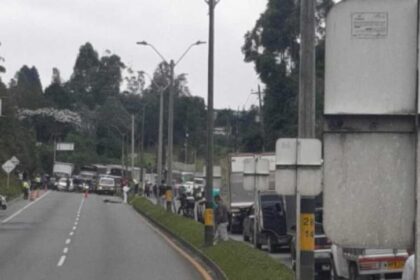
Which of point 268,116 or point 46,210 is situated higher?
point 268,116

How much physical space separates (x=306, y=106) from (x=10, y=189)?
70.3 meters

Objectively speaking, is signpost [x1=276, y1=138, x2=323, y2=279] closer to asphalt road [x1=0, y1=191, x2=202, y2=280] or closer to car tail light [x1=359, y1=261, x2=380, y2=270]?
car tail light [x1=359, y1=261, x2=380, y2=270]

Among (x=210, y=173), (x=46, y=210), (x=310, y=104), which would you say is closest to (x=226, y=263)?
(x=210, y=173)

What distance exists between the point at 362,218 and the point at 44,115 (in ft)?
510

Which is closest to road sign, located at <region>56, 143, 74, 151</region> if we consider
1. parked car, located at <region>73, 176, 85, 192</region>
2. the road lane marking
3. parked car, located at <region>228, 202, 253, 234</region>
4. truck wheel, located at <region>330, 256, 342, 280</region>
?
parked car, located at <region>73, 176, 85, 192</region>

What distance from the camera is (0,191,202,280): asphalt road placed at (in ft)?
73.4

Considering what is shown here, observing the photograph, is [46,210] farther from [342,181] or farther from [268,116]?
[342,181]

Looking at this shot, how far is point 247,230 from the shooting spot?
1411 inches

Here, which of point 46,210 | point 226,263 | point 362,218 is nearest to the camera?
point 362,218

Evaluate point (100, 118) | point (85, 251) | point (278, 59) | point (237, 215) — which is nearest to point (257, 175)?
point (85, 251)

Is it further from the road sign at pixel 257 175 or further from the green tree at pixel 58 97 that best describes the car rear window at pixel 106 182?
the road sign at pixel 257 175

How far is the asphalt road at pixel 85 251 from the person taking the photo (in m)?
22.4

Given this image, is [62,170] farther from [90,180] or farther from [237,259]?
[237,259]

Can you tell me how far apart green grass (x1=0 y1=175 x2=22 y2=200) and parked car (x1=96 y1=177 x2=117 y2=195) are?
8.81 meters
